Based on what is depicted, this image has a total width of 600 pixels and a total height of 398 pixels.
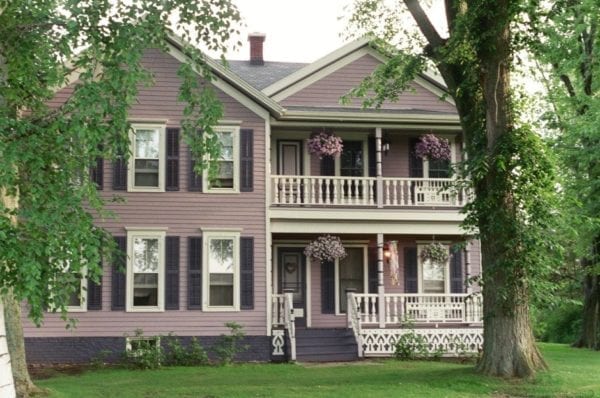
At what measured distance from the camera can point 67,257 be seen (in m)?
8.56

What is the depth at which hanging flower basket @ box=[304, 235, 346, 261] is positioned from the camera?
2016 centimetres

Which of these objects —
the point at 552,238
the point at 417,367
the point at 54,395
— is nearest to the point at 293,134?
the point at 417,367

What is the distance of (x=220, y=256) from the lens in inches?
767

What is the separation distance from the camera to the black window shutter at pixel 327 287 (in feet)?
69.4

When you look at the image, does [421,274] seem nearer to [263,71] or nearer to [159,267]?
[159,267]

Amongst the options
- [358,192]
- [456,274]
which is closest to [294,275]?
[358,192]

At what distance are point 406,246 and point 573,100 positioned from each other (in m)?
7.16

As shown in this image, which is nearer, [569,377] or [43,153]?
[43,153]

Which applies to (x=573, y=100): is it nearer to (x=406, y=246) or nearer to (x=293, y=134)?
(x=406, y=246)

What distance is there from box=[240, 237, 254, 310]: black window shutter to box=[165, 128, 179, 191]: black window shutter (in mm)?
2140

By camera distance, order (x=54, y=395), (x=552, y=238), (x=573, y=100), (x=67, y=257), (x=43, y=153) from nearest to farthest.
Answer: (x=67, y=257) < (x=43, y=153) < (x=54, y=395) < (x=552, y=238) < (x=573, y=100)

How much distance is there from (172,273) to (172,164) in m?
2.65

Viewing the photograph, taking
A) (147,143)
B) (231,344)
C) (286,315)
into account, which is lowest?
(231,344)

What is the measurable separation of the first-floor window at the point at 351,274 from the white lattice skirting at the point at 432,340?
82.2 inches
